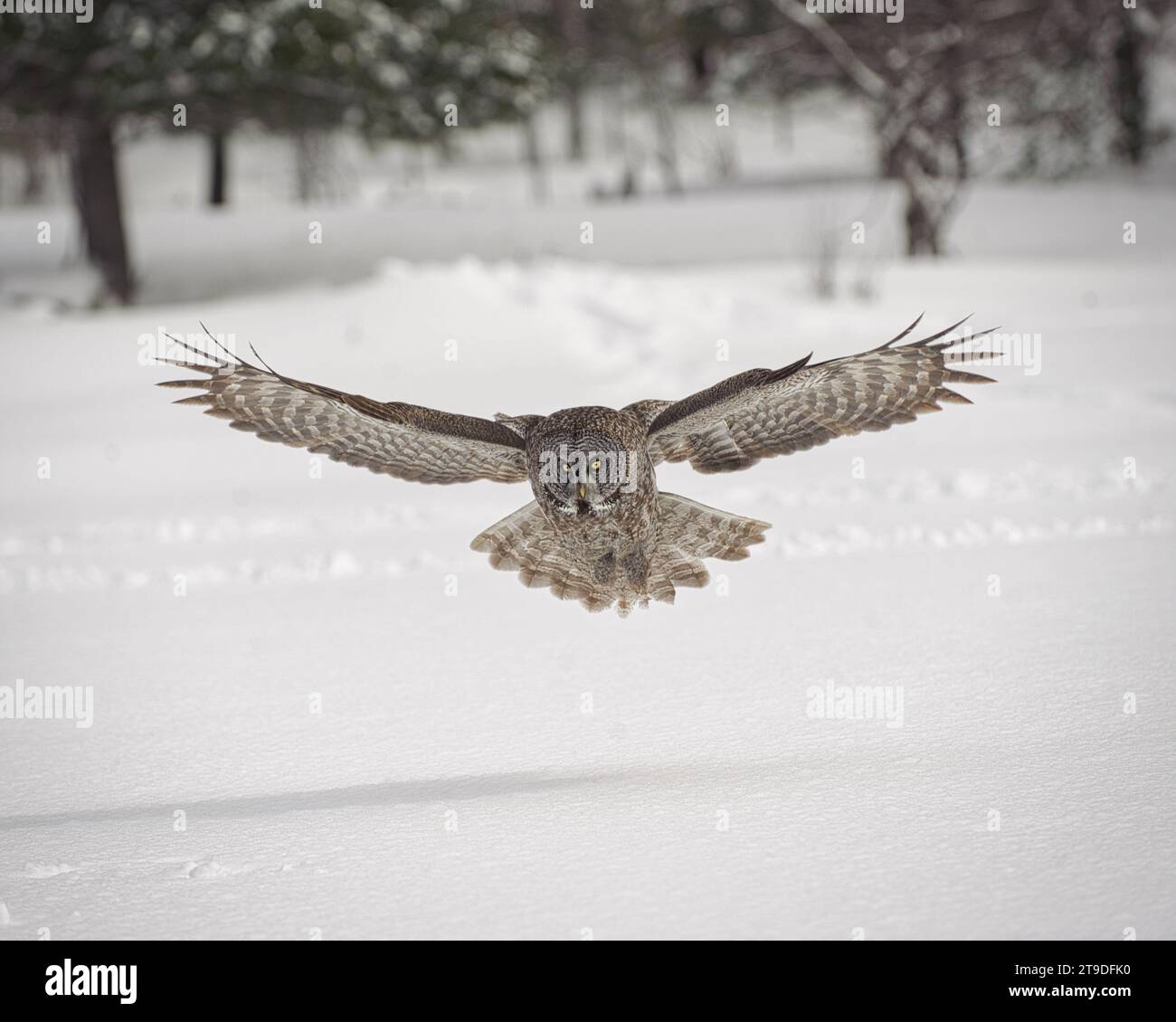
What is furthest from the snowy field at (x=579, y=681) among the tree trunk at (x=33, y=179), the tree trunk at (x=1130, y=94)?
the tree trunk at (x=33, y=179)

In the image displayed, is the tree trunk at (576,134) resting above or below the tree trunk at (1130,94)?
above

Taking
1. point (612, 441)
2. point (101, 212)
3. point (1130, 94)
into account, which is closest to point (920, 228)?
point (1130, 94)

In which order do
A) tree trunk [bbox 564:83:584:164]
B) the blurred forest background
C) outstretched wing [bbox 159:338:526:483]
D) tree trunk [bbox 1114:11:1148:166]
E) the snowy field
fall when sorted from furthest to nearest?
tree trunk [bbox 564:83:584:164]
tree trunk [bbox 1114:11:1148:166]
the blurred forest background
outstretched wing [bbox 159:338:526:483]
the snowy field

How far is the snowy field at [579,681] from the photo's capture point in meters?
4.02

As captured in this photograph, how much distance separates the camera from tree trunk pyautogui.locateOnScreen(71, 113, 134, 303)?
58.2 ft

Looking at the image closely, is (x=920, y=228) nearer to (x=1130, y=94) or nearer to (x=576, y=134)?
(x=1130, y=94)

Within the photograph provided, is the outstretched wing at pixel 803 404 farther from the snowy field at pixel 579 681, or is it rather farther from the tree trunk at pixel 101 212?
the tree trunk at pixel 101 212

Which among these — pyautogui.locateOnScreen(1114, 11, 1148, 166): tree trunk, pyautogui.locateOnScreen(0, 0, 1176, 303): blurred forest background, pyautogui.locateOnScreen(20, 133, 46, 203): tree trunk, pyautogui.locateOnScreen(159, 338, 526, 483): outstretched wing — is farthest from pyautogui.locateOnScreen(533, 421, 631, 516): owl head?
pyautogui.locateOnScreen(20, 133, 46, 203): tree trunk

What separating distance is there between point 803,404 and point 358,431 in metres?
1.47

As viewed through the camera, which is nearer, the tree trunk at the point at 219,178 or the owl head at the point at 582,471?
the owl head at the point at 582,471

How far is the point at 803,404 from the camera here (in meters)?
4.85

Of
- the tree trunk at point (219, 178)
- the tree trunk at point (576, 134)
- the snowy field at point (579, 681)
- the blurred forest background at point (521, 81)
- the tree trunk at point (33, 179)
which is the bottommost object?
the snowy field at point (579, 681)

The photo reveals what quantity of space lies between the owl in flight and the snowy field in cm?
73

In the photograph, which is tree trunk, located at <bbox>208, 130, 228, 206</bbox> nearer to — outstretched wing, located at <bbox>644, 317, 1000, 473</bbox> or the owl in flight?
the owl in flight
